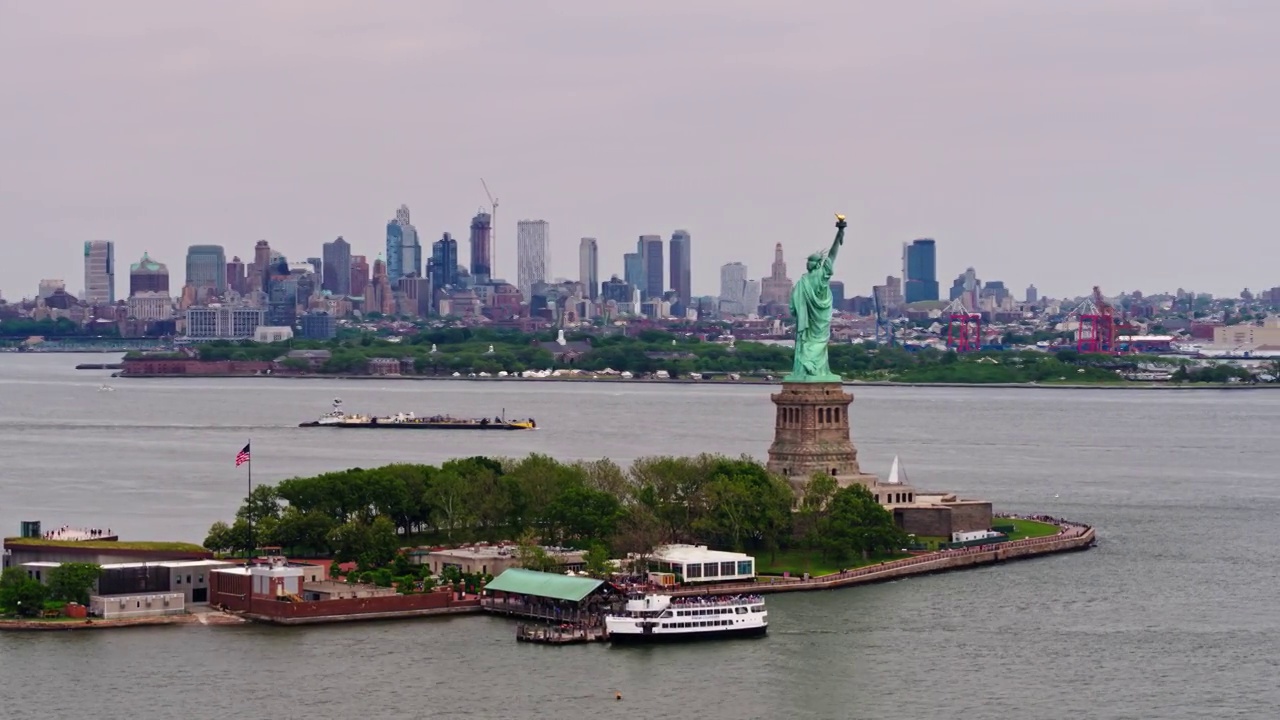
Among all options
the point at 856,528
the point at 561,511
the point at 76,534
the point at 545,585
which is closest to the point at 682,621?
the point at 545,585

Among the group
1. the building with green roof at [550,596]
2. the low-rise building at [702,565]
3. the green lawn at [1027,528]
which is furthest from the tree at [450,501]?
the green lawn at [1027,528]

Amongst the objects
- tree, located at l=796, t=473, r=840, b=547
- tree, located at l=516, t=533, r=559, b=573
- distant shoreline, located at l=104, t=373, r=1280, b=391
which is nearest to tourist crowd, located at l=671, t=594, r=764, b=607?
tree, located at l=516, t=533, r=559, b=573

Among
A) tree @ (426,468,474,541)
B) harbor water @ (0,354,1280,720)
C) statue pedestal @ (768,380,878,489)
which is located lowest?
harbor water @ (0,354,1280,720)

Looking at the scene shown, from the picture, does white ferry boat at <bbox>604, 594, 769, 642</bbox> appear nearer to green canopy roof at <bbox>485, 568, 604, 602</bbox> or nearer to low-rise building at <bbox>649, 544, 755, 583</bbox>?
green canopy roof at <bbox>485, 568, 604, 602</bbox>

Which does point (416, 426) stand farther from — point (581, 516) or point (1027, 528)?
point (581, 516)

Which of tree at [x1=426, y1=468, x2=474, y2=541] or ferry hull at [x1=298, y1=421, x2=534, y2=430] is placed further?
ferry hull at [x1=298, y1=421, x2=534, y2=430]

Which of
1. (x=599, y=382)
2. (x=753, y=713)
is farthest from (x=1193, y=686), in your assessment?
(x=599, y=382)
